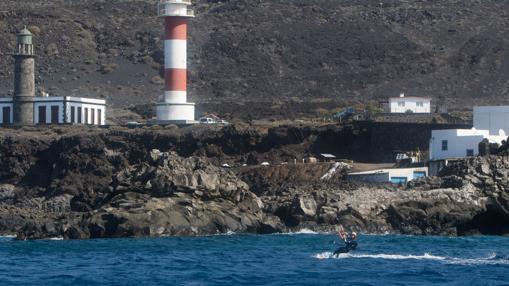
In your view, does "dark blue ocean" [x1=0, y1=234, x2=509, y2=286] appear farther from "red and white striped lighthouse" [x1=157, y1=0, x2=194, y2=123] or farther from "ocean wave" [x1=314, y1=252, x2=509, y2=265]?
"red and white striped lighthouse" [x1=157, y1=0, x2=194, y2=123]

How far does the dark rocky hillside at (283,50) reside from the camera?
115688 mm

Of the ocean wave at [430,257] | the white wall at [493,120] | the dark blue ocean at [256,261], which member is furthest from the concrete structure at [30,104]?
the ocean wave at [430,257]

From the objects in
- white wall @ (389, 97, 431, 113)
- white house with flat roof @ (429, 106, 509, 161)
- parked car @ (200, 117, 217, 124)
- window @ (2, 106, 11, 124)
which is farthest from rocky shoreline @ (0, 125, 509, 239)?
white wall @ (389, 97, 431, 113)

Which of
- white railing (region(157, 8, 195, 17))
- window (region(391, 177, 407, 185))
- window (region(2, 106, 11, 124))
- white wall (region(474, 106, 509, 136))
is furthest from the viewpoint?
window (region(2, 106, 11, 124))

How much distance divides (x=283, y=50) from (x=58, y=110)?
35.3 m

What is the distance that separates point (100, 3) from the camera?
5433 inches

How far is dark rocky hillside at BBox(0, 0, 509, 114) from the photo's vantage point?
116 meters

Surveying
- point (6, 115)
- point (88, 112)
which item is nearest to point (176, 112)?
point (88, 112)

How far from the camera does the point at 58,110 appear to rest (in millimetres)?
92375

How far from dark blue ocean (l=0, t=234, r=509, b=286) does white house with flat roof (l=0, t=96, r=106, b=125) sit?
27.6 metres

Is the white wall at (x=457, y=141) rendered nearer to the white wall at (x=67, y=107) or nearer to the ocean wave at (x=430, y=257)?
the ocean wave at (x=430, y=257)

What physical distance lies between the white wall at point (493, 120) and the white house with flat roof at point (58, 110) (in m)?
24.6

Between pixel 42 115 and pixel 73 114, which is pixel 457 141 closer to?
pixel 73 114

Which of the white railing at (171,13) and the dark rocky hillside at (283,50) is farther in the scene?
the dark rocky hillside at (283,50)
